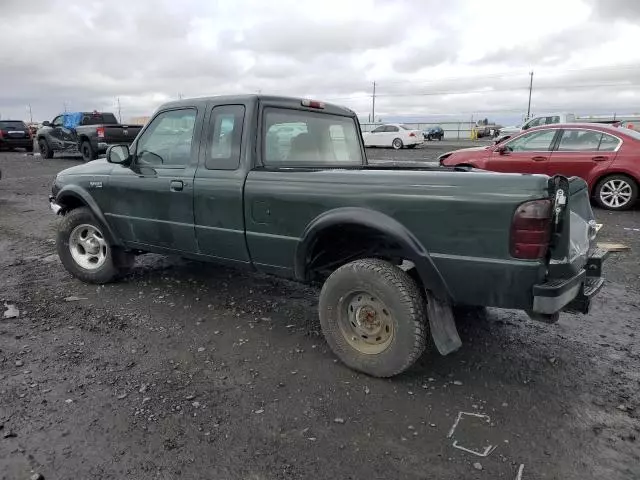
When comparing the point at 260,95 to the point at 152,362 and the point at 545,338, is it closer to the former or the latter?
the point at 152,362

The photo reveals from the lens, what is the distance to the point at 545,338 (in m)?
3.85

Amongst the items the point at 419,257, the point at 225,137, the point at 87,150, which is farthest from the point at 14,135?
the point at 419,257

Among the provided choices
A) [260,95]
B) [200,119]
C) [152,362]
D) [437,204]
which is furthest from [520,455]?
[200,119]

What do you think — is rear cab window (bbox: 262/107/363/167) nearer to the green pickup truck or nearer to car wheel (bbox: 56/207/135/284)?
the green pickup truck

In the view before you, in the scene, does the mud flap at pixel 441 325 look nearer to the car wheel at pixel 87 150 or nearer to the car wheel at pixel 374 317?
the car wheel at pixel 374 317

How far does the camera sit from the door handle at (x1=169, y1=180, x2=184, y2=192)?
13.4ft

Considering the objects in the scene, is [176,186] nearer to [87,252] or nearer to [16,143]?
[87,252]

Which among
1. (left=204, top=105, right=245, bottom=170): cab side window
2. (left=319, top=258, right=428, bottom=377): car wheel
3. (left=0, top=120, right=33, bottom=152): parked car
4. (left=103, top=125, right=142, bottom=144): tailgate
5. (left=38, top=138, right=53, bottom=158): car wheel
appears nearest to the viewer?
(left=319, top=258, right=428, bottom=377): car wheel

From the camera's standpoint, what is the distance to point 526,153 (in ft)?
30.1

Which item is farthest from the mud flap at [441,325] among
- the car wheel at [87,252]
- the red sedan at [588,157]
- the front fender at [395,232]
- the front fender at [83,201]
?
the red sedan at [588,157]

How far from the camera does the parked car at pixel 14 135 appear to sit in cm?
2339

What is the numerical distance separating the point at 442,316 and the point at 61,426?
2300 millimetres

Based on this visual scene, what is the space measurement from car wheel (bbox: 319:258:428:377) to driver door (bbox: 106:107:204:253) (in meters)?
1.47

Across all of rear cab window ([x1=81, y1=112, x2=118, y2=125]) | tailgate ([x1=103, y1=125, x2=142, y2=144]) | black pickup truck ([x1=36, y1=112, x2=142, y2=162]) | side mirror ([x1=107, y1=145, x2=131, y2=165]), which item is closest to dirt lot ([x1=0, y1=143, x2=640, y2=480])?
side mirror ([x1=107, y1=145, x2=131, y2=165])
